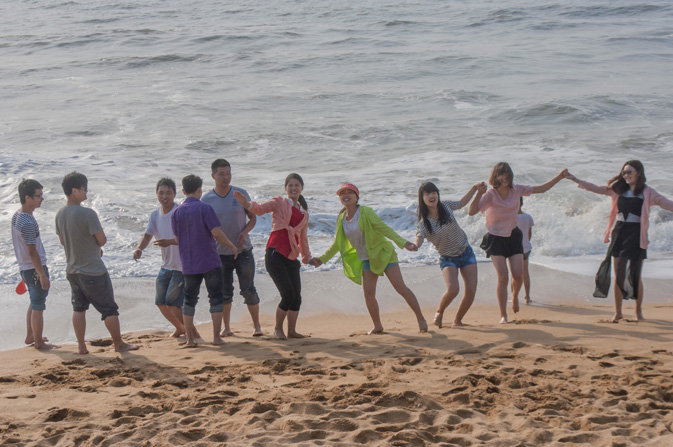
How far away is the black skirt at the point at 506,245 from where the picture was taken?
653 cm

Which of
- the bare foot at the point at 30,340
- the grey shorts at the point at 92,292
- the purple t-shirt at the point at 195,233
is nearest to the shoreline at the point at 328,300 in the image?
the bare foot at the point at 30,340

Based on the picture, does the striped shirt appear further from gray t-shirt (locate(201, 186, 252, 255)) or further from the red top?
the red top

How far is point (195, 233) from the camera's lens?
569 centimetres

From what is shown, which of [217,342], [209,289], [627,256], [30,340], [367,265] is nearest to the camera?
[209,289]

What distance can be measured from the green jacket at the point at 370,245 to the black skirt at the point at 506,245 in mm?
1000

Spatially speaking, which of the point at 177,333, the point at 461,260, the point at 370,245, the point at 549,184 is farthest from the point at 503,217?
the point at 177,333

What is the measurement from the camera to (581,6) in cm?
3356

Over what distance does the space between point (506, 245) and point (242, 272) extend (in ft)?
8.06

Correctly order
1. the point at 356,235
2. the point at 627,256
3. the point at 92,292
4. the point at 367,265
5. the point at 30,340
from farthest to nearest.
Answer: the point at 30,340
the point at 627,256
the point at 367,265
the point at 356,235
the point at 92,292

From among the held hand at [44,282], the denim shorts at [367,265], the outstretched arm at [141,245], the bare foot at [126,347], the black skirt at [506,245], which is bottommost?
the bare foot at [126,347]

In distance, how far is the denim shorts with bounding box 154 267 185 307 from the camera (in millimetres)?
6203

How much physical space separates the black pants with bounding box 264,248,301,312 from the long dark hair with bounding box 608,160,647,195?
2948 millimetres

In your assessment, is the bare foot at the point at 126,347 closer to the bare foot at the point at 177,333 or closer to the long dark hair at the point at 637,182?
the bare foot at the point at 177,333

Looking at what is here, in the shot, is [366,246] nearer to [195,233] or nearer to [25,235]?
[195,233]
